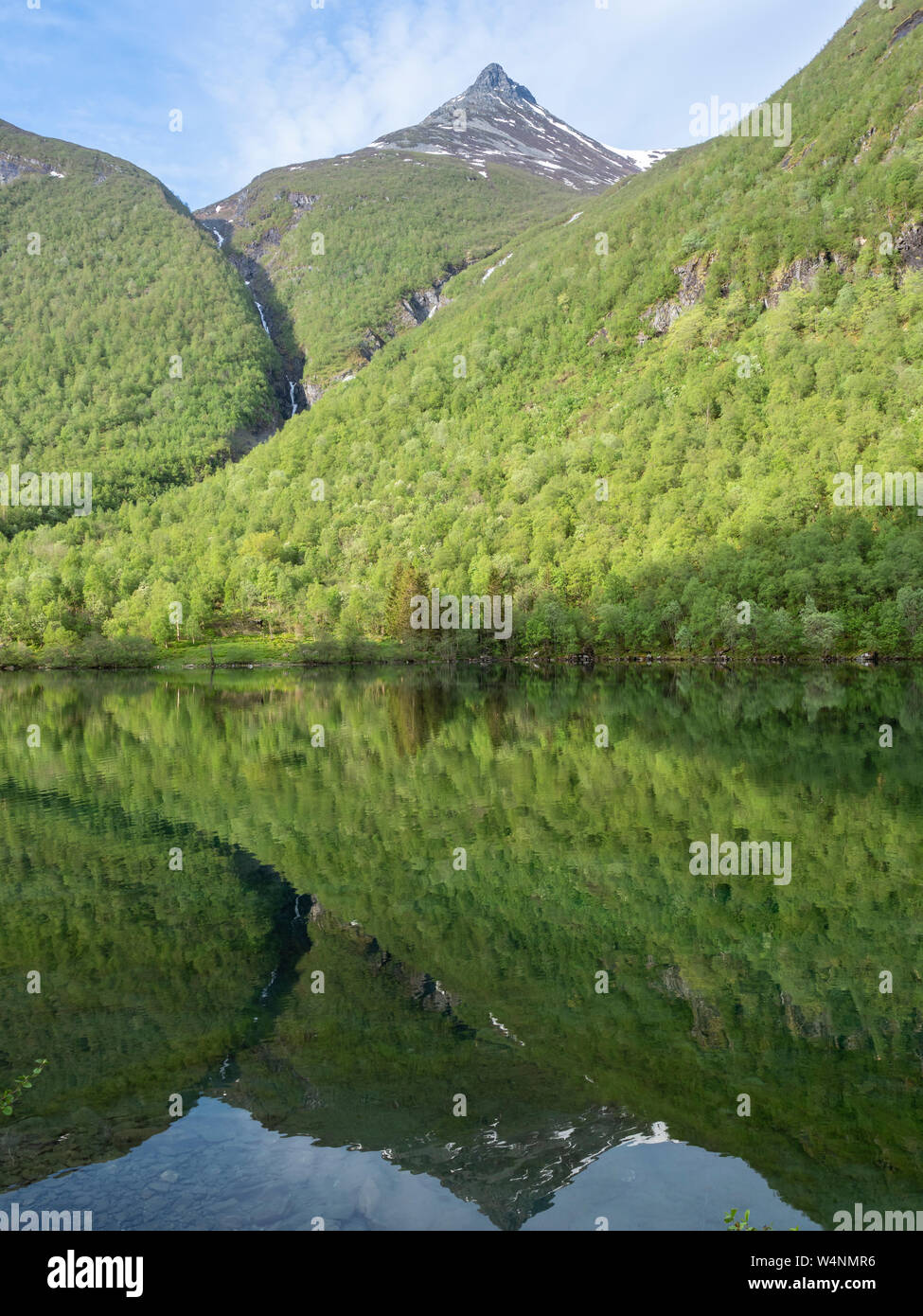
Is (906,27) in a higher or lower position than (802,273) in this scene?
higher

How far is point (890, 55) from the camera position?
181 m

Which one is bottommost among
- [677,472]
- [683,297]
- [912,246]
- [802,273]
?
[677,472]

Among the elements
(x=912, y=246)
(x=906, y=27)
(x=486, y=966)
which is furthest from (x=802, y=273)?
(x=486, y=966)

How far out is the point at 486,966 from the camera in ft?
45.6

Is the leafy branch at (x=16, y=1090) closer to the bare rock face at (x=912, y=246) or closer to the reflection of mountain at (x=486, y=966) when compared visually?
the reflection of mountain at (x=486, y=966)

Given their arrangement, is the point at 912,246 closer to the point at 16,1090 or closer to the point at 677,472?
the point at 677,472

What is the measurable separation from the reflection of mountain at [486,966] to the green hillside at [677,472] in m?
79.9

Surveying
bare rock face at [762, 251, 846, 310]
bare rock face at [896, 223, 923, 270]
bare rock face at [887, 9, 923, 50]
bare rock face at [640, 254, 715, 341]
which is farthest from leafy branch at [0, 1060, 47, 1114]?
bare rock face at [887, 9, 923, 50]

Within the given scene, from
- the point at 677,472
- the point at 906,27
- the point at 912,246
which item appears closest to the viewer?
the point at 677,472

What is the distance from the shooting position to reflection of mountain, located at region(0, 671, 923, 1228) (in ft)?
30.4

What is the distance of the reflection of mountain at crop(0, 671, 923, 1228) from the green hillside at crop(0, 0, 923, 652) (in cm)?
7993

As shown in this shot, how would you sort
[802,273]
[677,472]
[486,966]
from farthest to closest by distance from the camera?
[802,273]
[677,472]
[486,966]

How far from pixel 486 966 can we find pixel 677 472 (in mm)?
133409
